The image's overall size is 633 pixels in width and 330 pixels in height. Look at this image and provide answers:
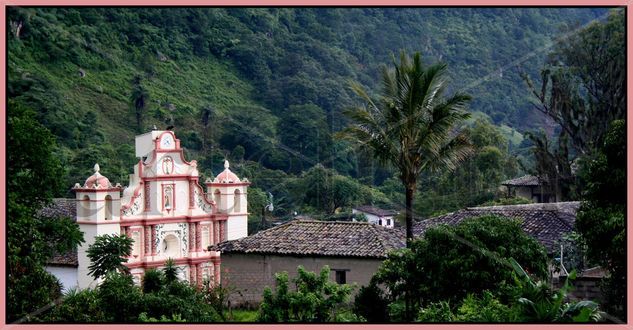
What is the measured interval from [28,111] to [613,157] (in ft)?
29.0

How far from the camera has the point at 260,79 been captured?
67250 mm

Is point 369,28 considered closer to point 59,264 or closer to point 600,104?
point 600,104

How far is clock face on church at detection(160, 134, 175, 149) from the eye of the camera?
33.8 m

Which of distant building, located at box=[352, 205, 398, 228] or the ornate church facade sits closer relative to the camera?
the ornate church facade

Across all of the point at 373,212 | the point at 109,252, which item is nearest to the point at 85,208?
the point at 109,252

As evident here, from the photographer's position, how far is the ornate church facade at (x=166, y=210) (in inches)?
1280

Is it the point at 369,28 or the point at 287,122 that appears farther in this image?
the point at 369,28

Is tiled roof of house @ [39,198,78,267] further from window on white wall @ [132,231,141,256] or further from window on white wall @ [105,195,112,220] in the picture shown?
window on white wall @ [132,231,141,256]

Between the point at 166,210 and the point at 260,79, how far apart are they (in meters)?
33.6

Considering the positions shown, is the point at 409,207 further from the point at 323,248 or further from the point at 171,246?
the point at 171,246

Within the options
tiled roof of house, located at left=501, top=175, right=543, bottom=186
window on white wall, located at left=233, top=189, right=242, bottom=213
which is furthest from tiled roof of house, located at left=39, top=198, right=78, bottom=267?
tiled roof of house, located at left=501, top=175, right=543, bottom=186

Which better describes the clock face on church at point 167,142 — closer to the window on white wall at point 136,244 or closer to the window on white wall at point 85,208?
the window on white wall at point 136,244

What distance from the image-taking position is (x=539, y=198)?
147 ft

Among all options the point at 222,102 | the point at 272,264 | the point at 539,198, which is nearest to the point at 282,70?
the point at 222,102
